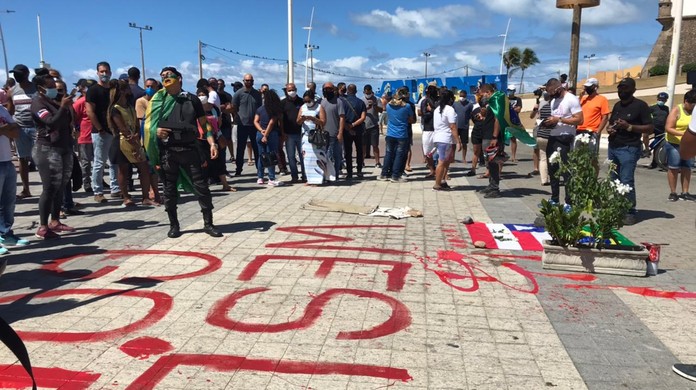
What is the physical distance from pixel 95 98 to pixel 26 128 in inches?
53.5

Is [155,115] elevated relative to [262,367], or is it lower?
elevated

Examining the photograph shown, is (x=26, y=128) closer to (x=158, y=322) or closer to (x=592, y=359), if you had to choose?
(x=158, y=322)

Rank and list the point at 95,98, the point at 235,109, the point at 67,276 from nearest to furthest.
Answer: the point at 67,276 < the point at 95,98 < the point at 235,109

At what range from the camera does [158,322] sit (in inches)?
143

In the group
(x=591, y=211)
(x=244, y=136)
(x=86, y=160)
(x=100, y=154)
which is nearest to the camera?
(x=591, y=211)

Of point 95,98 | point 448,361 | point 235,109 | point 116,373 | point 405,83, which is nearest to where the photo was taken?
point 116,373

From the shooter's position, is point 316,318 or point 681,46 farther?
point 681,46

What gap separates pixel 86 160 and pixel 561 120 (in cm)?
775

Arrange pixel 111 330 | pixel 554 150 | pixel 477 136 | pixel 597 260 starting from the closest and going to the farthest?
pixel 111 330
pixel 597 260
pixel 554 150
pixel 477 136

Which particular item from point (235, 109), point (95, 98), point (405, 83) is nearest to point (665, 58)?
point (405, 83)

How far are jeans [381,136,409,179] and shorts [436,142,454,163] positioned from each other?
1.19 meters

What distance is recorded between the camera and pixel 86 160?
8.94 metres

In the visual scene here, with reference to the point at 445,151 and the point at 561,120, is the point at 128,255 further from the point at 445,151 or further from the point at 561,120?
the point at 445,151

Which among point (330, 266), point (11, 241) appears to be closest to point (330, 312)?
point (330, 266)
